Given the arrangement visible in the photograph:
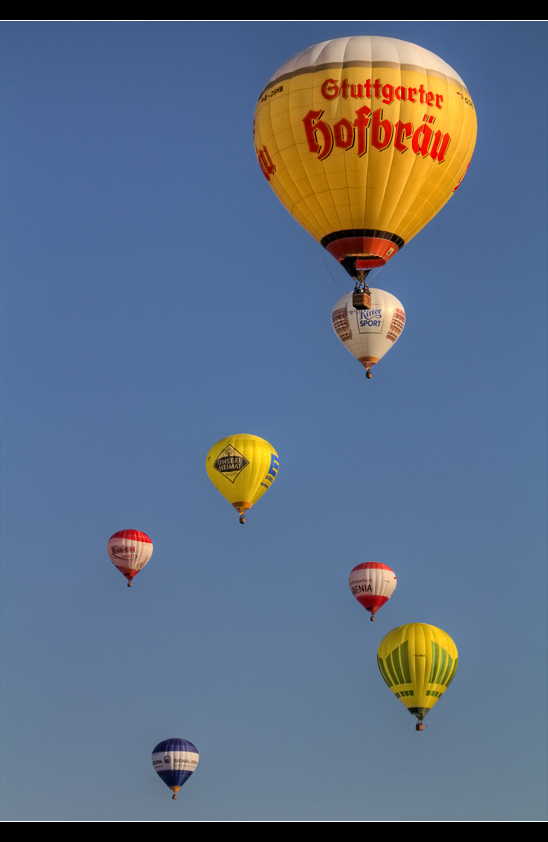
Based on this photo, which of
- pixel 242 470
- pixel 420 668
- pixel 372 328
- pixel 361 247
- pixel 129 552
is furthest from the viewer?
pixel 129 552

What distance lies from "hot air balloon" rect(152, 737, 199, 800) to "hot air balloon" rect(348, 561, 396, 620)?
6021mm

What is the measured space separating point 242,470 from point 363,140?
501 inches

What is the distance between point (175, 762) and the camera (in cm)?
4050

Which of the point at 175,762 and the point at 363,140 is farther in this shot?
the point at 175,762

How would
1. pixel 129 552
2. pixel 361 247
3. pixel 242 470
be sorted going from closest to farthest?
1. pixel 361 247
2. pixel 242 470
3. pixel 129 552

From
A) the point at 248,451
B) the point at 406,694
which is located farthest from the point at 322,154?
the point at 406,694

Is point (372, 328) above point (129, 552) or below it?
above

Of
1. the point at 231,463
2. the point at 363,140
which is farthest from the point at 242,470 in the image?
the point at 363,140

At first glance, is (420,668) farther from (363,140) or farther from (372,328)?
(363,140)

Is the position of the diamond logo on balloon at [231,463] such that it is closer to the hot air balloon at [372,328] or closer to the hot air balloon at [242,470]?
the hot air balloon at [242,470]

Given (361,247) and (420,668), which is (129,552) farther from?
(361,247)

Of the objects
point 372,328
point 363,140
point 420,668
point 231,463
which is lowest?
point 420,668

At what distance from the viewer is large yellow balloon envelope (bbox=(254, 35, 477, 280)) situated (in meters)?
26.8

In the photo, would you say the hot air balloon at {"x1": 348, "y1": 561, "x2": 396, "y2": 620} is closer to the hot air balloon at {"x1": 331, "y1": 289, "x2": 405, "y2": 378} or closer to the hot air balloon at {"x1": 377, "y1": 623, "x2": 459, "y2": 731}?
the hot air balloon at {"x1": 377, "y1": 623, "x2": 459, "y2": 731}
